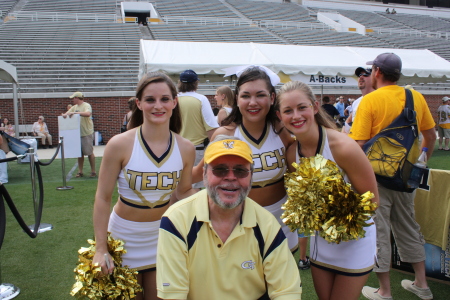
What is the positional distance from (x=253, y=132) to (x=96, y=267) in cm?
128

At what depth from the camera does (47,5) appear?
3369 cm

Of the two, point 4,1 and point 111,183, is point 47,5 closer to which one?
point 4,1

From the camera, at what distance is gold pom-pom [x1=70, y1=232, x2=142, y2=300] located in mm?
1948

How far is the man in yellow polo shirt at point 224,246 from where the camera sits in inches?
69.8

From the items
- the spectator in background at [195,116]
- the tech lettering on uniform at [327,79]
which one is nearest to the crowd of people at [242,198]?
the spectator in background at [195,116]

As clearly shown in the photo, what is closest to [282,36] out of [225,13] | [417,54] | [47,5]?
[225,13]

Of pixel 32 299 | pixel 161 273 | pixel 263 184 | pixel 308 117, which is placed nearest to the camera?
pixel 161 273

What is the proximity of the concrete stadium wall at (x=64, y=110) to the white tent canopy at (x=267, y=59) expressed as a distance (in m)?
6.58

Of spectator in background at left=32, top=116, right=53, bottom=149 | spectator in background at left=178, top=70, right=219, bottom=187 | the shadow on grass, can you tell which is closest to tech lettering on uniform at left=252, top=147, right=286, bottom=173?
the shadow on grass

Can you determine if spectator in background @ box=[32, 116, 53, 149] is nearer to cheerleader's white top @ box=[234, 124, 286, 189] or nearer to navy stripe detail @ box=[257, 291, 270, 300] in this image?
cheerleader's white top @ box=[234, 124, 286, 189]

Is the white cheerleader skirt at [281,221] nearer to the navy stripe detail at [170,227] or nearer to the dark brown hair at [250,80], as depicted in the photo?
the dark brown hair at [250,80]

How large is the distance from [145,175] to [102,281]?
0.62m

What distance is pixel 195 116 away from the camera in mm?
5109

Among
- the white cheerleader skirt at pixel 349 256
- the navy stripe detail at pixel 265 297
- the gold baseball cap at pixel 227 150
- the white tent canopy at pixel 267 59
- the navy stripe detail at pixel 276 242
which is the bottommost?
the navy stripe detail at pixel 265 297
